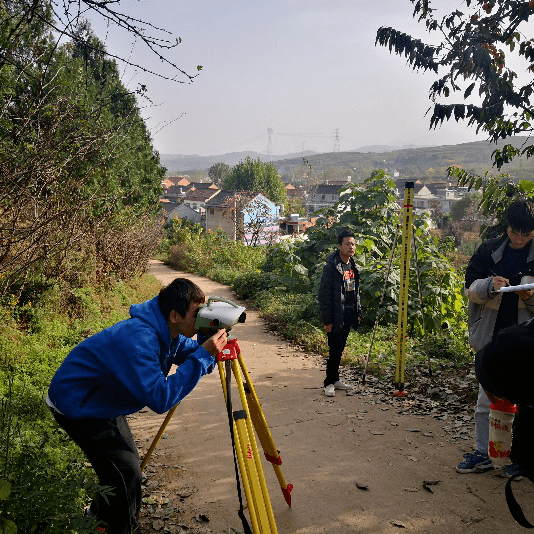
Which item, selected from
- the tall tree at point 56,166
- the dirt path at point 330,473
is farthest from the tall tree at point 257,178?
the dirt path at point 330,473

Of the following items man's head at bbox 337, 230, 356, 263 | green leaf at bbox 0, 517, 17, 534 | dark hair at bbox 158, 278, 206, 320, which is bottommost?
green leaf at bbox 0, 517, 17, 534

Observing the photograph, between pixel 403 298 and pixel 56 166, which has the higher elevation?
pixel 56 166

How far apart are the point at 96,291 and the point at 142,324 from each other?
26.3 feet

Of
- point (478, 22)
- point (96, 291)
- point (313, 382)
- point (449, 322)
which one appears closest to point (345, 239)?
point (313, 382)

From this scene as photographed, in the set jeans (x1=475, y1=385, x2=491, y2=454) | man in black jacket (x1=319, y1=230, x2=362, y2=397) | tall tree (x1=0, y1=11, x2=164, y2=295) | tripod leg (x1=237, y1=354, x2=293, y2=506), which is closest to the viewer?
tripod leg (x1=237, y1=354, x2=293, y2=506)

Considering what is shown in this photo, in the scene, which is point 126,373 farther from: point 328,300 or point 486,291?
point 328,300

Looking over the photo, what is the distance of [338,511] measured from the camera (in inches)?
152

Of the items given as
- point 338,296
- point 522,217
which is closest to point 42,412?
point 338,296

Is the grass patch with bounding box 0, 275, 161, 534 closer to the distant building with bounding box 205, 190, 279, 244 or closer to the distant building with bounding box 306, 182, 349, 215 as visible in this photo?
the distant building with bounding box 205, 190, 279, 244

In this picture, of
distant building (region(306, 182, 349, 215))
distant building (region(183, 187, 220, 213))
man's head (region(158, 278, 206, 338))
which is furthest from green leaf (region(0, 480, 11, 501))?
distant building (region(306, 182, 349, 215))

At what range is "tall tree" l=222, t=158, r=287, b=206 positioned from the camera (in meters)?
64.2

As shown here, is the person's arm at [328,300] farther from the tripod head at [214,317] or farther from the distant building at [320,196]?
the distant building at [320,196]

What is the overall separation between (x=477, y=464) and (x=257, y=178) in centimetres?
6145

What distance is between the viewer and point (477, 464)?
4.33 m
